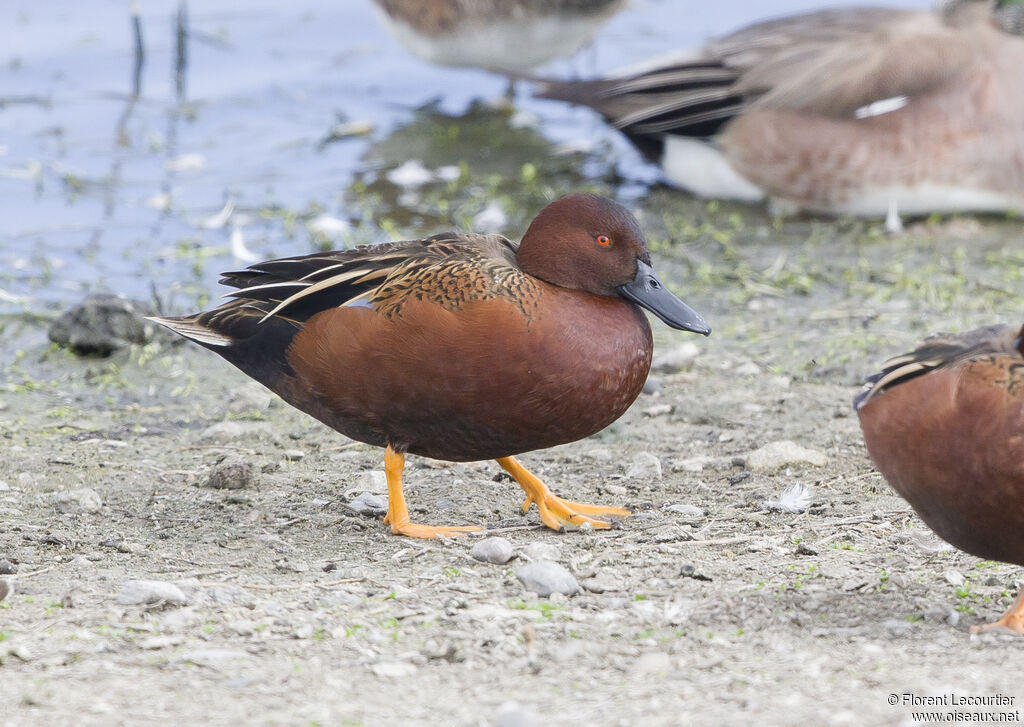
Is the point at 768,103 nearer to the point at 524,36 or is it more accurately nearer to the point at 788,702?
the point at 524,36

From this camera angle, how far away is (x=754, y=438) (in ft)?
16.1

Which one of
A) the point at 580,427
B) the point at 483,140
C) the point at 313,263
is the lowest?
the point at 483,140

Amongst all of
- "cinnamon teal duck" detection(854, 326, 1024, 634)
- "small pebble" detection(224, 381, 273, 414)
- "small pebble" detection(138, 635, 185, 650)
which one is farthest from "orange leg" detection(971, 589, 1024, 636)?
"small pebble" detection(224, 381, 273, 414)

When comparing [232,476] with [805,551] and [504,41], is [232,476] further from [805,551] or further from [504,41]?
[504,41]

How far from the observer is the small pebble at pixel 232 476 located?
4.49m

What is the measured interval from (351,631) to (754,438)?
7.17 ft

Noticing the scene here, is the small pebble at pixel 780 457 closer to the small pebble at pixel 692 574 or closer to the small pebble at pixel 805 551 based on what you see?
the small pebble at pixel 805 551

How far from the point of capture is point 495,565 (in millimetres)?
3742

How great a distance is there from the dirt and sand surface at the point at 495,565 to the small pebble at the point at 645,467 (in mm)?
11

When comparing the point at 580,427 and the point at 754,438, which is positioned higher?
the point at 580,427

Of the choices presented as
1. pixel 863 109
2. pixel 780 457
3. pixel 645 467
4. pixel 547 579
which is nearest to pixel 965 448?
pixel 547 579

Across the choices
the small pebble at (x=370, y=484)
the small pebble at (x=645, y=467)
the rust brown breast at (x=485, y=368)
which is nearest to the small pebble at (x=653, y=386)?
the small pebble at (x=645, y=467)

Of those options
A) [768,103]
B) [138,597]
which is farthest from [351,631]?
[768,103]

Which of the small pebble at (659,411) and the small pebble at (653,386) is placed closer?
the small pebble at (659,411)
